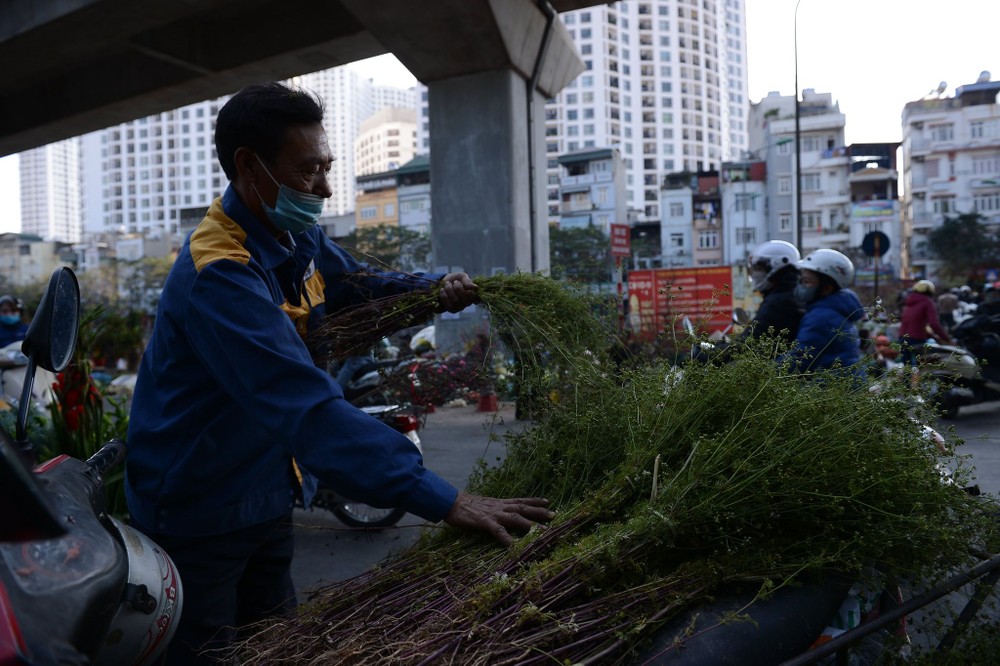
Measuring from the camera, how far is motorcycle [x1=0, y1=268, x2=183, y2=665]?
85 cm

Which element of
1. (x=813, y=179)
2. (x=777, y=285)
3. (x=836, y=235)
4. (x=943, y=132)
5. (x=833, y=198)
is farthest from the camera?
(x=813, y=179)

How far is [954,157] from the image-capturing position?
212ft

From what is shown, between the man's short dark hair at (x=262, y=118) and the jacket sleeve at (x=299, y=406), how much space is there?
372 millimetres

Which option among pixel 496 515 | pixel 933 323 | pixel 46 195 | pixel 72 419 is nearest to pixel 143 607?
pixel 496 515

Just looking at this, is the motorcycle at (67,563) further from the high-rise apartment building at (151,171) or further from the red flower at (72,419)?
the high-rise apartment building at (151,171)

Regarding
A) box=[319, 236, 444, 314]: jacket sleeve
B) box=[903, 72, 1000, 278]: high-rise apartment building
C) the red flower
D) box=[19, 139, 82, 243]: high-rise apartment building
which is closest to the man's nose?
box=[319, 236, 444, 314]: jacket sleeve

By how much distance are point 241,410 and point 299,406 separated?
14.1 inches

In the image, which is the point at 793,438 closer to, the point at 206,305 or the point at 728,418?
the point at 728,418

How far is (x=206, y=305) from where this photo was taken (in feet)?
5.58

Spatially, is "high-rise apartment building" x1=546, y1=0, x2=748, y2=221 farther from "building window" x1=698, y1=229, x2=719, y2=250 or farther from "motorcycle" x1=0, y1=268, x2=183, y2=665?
"motorcycle" x1=0, y1=268, x2=183, y2=665

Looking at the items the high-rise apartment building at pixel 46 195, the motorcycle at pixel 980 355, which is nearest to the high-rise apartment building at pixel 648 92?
the motorcycle at pixel 980 355

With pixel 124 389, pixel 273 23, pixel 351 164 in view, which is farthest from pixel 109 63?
pixel 351 164

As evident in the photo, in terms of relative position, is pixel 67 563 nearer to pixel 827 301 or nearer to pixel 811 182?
pixel 827 301

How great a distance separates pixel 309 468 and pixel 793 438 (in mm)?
978
